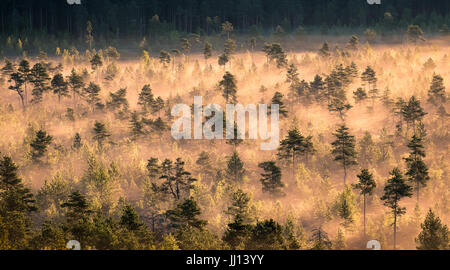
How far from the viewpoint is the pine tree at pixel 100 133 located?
5888 cm

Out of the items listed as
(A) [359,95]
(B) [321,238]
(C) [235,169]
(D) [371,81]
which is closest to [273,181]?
(C) [235,169]

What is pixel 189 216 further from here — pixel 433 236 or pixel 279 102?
pixel 279 102

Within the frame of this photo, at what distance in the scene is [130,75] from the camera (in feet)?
260

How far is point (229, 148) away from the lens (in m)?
59.3

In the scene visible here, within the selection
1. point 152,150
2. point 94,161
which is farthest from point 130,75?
point 94,161

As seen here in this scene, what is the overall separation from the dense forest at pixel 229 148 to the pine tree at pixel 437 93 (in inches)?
14.5

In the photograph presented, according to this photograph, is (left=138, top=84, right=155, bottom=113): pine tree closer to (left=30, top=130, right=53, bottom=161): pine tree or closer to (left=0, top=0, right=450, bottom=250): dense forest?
(left=0, top=0, right=450, bottom=250): dense forest

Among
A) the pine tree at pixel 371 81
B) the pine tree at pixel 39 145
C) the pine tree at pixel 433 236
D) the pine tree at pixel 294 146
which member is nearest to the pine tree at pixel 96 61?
the pine tree at pixel 39 145

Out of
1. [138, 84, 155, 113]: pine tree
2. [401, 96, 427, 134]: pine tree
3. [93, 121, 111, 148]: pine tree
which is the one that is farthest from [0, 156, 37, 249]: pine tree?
[401, 96, 427, 134]: pine tree

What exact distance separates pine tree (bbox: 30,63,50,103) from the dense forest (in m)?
0.20

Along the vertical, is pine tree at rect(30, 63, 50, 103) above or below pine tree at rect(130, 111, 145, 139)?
above

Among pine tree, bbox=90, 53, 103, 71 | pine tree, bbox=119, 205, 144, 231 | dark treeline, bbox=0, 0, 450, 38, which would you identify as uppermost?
dark treeline, bbox=0, 0, 450, 38

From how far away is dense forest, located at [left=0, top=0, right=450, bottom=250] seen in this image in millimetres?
43562

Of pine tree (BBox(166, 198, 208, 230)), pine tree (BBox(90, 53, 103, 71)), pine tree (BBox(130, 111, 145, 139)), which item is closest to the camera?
pine tree (BBox(166, 198, 208, 230))
